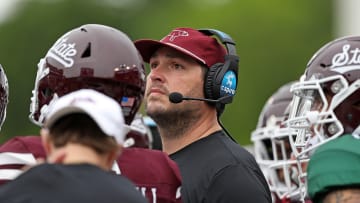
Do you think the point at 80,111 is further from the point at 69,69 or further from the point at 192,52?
the point at 192,52

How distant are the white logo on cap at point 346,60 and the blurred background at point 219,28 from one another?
24579mm

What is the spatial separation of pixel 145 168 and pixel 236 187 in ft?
2.68

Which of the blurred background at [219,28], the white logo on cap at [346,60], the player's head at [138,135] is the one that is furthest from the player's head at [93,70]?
the blurred background at [219,28]

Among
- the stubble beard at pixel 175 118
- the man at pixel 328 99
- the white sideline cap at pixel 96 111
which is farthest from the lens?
the stubble beard at pixel 175 118

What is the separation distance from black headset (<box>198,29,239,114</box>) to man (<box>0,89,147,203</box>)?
6.90 ft

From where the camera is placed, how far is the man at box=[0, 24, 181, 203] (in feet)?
16.7

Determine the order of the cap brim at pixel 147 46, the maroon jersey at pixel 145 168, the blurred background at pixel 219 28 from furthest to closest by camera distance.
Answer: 1. the blurred background at pixel 219 28
2. the cap brim at pixel 147 46
3. the maroon jersey at pixel 145 168

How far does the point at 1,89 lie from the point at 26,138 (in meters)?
0.92

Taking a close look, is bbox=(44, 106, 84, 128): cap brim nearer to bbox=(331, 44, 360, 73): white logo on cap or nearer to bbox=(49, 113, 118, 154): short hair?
bbox=(49, 113, 118, 154): short hair

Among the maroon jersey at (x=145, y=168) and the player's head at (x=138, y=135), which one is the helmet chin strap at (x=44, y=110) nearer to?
the maroon jersey at (x=145, y=168)

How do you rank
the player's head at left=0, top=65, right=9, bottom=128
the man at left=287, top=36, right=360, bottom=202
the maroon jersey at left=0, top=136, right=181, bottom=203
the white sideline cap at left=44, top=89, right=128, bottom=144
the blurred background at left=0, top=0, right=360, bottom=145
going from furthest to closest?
the blurred background at left=0, top=0, right=360, bottom=145
the player's head at left=0, top=65, right=9, bottom=128
the man at left=287, top=36, right=360, bottom=202
the maroon jersey at left=0, top=136, right=181, bottom=203
the white sideline cap at left=44, top=89, right=128, bottom=144

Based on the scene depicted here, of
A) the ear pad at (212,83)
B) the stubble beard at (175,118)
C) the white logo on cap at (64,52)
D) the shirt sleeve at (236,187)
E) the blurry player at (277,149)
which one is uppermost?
the white logo on cap at (64,52)

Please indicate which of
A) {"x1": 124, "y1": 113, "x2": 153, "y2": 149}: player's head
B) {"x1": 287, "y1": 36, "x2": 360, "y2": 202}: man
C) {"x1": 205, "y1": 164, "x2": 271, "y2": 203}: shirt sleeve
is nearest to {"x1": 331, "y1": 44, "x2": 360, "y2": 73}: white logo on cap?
{"x1": 287, "y1": 36, "x2": 360, "y2": 202}: man

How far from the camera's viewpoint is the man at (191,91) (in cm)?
626
